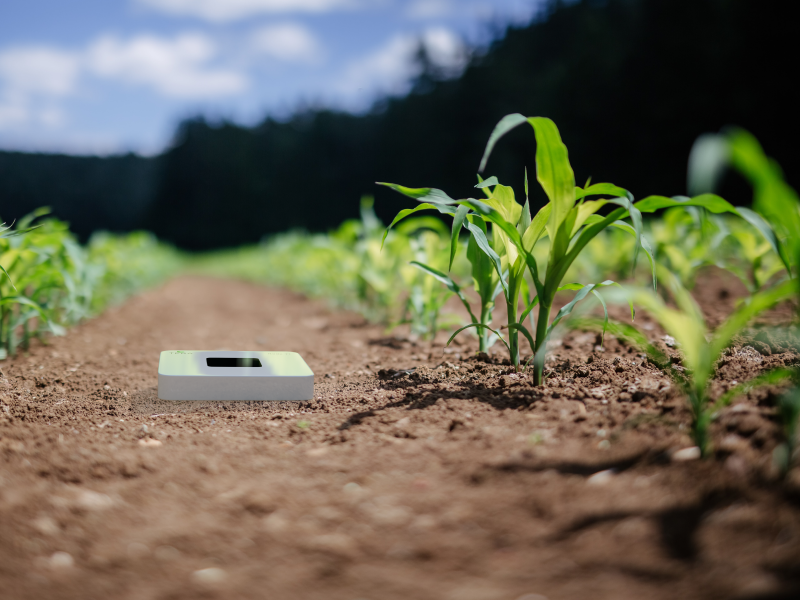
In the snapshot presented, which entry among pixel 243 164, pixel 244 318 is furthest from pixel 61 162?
pixel 244 318

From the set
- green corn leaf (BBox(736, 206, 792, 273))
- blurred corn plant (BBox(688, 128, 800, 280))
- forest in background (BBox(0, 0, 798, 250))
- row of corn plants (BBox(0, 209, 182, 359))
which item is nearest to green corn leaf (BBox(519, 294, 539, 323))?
green corn leaf (BBox(736, 206, 792, 273))

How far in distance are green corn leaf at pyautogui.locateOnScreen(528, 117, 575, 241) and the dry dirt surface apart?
1.35 ft

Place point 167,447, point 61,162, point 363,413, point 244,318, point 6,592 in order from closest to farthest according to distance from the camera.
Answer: point 6,592
point 167,447
point 363,413
point 244,318
point 61,162

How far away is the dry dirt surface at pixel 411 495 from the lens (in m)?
0.60

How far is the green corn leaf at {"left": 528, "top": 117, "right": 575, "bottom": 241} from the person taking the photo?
1.05 metres

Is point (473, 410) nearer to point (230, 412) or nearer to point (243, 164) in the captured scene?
point (230, 412)

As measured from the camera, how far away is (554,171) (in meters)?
1.08

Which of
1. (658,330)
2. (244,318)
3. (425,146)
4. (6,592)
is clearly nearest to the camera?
(6,592)

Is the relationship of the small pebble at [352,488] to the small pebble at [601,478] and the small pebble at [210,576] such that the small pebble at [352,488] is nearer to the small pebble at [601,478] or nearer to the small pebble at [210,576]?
the small pebble at [210,576]

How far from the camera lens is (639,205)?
102cm

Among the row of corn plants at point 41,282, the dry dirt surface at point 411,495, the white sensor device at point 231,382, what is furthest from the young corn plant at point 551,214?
the row of corn plants at point 41,282

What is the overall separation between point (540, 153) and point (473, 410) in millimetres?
565

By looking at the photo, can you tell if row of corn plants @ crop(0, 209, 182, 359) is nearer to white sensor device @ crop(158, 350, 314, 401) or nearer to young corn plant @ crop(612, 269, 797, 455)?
white sensor device @ crop(158, 350, 314, 401)

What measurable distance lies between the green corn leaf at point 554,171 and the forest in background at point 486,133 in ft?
25.7
